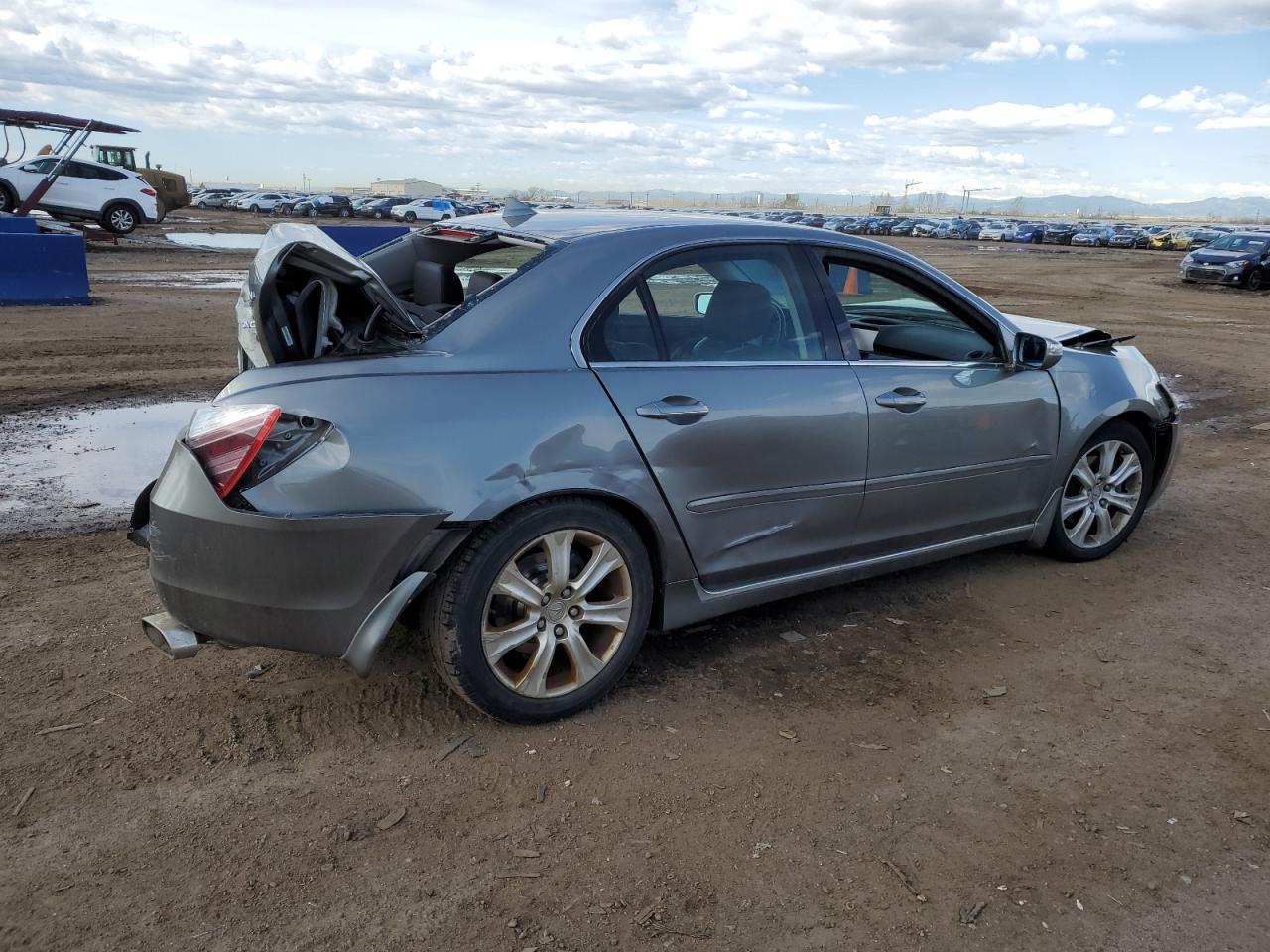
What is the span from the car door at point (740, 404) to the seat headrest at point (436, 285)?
1050 mm

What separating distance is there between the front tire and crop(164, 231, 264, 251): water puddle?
2424 centimetres

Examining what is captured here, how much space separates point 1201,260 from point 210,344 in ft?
81.4

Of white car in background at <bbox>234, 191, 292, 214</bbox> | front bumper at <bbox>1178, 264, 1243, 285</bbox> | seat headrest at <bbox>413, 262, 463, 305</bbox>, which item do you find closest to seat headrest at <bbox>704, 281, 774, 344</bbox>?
seat headrest at <bbox>413, 262, 463, 305</bbox>

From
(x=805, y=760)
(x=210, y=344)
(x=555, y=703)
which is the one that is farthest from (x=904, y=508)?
(x=210, y=344)

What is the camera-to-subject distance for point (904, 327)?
4566 millimetres

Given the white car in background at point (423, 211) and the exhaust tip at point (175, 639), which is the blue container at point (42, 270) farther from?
the white car in background at point (423, 211)

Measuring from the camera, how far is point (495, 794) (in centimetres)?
302

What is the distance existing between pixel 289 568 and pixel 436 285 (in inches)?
72.0

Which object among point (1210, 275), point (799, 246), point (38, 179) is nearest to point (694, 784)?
point (799, 246)

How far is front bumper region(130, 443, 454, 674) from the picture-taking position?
2.96 meters

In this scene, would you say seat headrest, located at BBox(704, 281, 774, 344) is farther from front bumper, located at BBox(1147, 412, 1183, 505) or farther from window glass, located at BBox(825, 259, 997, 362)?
front bumper, located at BBox(1147, 412, 1183, 505)

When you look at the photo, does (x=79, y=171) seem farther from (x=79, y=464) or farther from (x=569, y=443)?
(x=569, y=443)

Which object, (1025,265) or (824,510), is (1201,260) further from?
Result: (824,510)

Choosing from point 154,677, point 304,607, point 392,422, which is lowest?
point 154,677
